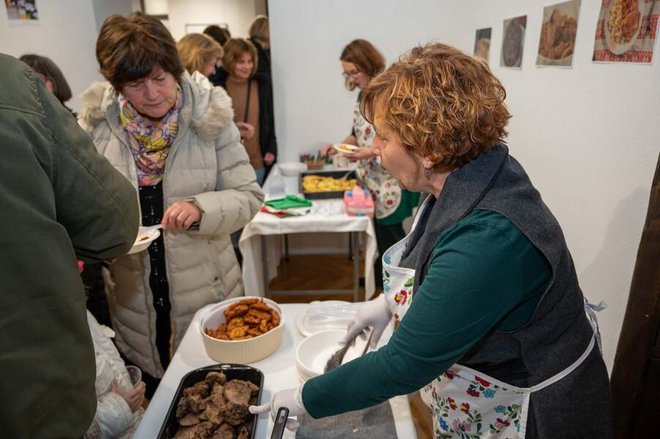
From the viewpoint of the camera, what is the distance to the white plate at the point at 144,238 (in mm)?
1206

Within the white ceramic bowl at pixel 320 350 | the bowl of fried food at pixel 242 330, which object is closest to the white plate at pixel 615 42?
the white ceramic bowl at pixel 320 350

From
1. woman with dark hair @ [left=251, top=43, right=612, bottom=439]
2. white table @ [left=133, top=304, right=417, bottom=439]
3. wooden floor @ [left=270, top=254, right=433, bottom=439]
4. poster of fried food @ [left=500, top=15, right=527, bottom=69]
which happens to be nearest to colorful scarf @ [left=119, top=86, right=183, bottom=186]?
white table @ [left=133, top=304, right=417, bottom=439]

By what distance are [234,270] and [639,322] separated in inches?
48.2

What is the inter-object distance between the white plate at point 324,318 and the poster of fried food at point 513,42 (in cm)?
153

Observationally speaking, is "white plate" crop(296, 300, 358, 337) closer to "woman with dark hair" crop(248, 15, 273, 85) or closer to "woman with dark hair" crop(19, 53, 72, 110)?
"woman with dark hair" crop(19, 53, 72, 110)

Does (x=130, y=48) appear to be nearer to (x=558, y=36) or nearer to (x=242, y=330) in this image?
(x=242, y=330)

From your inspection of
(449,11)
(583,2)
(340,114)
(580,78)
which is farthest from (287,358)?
(449,11)

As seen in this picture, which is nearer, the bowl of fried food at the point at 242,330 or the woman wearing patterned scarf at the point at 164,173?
the bowl of fried food at the point at 242,330

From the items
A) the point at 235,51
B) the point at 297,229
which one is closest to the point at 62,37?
the point at 235,51

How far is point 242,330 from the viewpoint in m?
1.12

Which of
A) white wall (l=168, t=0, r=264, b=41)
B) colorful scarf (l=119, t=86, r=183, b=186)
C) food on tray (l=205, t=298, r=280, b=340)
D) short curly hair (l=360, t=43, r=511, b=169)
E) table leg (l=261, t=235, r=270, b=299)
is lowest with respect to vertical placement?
table leg (l=261, t=235, r=270, b=299)

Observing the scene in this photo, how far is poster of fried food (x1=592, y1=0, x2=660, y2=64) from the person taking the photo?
47.2 inches

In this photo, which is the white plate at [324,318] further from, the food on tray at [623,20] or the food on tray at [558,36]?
the food on tray at [558,36]

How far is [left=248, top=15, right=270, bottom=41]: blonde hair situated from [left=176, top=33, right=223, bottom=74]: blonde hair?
653mm
